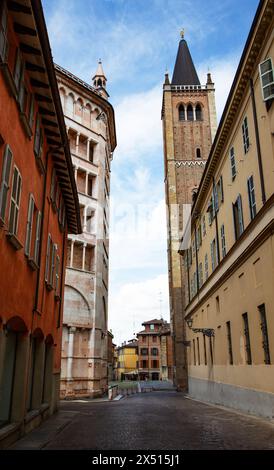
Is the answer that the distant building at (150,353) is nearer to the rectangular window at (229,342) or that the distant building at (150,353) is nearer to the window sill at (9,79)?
the rectangular window at (229,342)

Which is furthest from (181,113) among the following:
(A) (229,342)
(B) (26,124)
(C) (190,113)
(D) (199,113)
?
(B) (26,124)

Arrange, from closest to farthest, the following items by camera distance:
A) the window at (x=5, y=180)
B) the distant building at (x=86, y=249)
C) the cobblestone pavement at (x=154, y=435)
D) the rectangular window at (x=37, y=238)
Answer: the window at (x=5, y=180) → the cobblestone pavement at (x=154, y=435) → the rectangular window at (x=37, y=238) → the distant building at (x=86, y=249)

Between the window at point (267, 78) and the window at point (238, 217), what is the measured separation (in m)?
5.21

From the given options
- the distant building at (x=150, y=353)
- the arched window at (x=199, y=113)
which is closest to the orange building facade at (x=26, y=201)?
the arched window at (x=199, y=113)

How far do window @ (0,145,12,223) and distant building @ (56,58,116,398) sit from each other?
2500cm

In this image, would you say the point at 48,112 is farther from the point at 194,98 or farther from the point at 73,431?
the point at 194,98

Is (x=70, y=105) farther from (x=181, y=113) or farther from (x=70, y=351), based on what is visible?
(x=181, y=113)

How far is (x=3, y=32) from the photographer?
8242 millimetres

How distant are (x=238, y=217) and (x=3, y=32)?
13214 millimetres

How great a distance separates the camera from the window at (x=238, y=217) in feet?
59.1

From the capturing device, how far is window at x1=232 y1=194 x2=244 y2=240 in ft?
59.1

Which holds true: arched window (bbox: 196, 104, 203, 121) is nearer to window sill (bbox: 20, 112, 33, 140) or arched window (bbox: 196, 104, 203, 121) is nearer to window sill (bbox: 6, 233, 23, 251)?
window sill (bbox: 20, 112, 33, 140)
